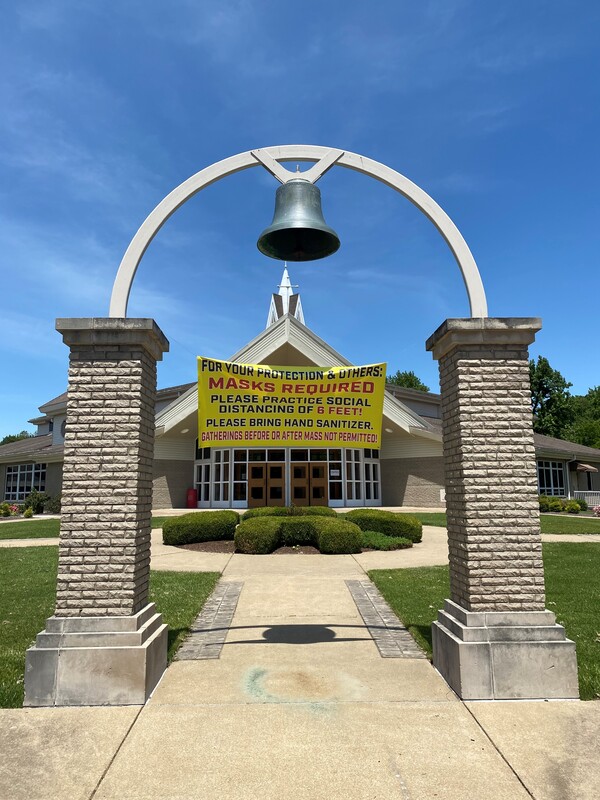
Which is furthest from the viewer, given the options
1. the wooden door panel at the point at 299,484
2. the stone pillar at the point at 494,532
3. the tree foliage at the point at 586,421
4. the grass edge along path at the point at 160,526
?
the tree foliage at the point at 586,421

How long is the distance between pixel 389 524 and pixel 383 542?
5.27 feet

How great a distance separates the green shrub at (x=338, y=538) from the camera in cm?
1321

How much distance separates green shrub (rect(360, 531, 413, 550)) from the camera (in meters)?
14.0

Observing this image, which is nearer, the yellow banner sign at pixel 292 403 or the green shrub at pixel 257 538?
the yellow banner sign at pixel 292 403

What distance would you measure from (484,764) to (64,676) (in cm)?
337

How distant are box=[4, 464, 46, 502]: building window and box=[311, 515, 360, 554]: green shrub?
24986 mm

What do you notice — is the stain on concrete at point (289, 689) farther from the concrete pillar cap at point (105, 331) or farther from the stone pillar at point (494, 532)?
the concrete pillar cap at point (105, 331)

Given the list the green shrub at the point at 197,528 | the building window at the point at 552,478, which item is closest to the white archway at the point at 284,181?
the green shrub at the point at 197,528

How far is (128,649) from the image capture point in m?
4.56

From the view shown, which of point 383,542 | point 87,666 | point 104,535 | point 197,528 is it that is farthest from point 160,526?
point 87,666

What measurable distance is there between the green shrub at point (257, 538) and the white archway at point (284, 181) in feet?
30.0

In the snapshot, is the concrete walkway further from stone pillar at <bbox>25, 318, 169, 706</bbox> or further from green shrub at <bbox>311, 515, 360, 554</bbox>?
green shrub at <bbox>311, 515, 360, 554</bbox>

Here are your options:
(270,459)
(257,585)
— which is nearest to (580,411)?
(270,459)

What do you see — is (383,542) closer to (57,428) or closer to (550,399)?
(57,428)
